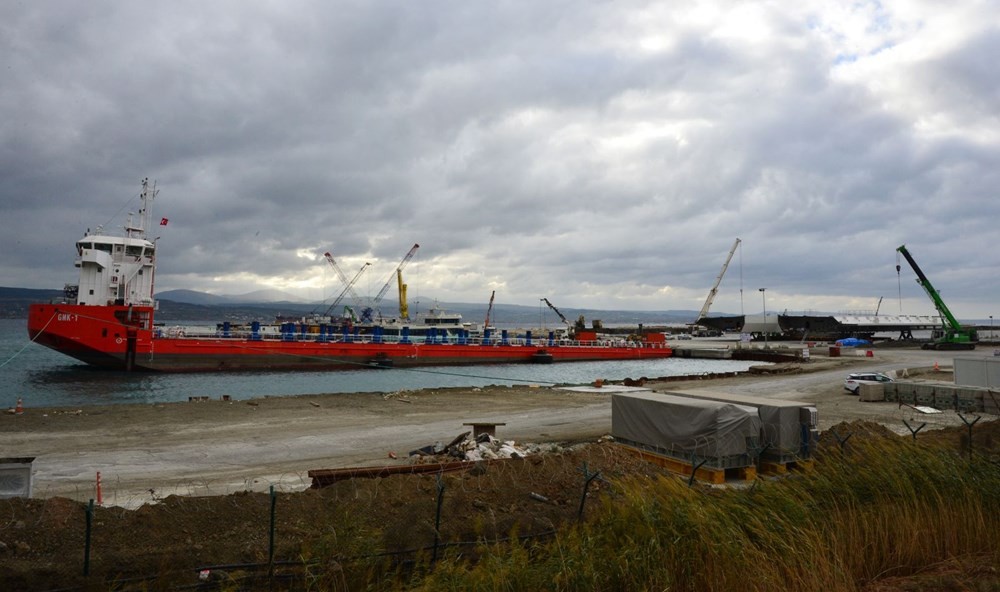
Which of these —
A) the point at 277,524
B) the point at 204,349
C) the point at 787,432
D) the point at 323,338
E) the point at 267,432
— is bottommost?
the point at 267,432

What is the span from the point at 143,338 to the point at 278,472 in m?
36.9

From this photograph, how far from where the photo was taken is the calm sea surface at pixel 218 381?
108ft

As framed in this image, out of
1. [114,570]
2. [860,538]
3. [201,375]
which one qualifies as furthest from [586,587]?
[201,375]

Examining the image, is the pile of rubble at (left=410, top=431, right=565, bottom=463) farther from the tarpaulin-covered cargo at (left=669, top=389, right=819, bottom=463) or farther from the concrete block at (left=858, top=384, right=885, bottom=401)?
the concrete block at (left=858, top=384, right=885, bottom=401)

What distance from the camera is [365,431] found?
17781mm

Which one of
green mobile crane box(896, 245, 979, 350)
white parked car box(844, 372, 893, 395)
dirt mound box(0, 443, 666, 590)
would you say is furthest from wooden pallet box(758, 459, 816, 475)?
green mobile crane box(896, 245, 979, 350)

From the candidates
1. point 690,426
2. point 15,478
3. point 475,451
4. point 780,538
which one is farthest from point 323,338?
point 780,538

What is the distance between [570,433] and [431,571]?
11.6m

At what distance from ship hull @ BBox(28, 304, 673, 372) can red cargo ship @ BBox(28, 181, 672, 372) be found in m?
0.06

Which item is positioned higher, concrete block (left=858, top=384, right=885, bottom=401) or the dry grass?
the dry grass

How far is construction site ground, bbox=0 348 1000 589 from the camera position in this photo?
6.56 metres

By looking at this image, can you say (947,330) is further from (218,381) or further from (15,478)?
(15,478)

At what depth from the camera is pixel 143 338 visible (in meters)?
42.7

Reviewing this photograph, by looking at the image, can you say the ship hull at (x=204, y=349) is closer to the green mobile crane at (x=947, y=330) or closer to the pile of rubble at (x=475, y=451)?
the pile of rubble at (x=475, y=451)
